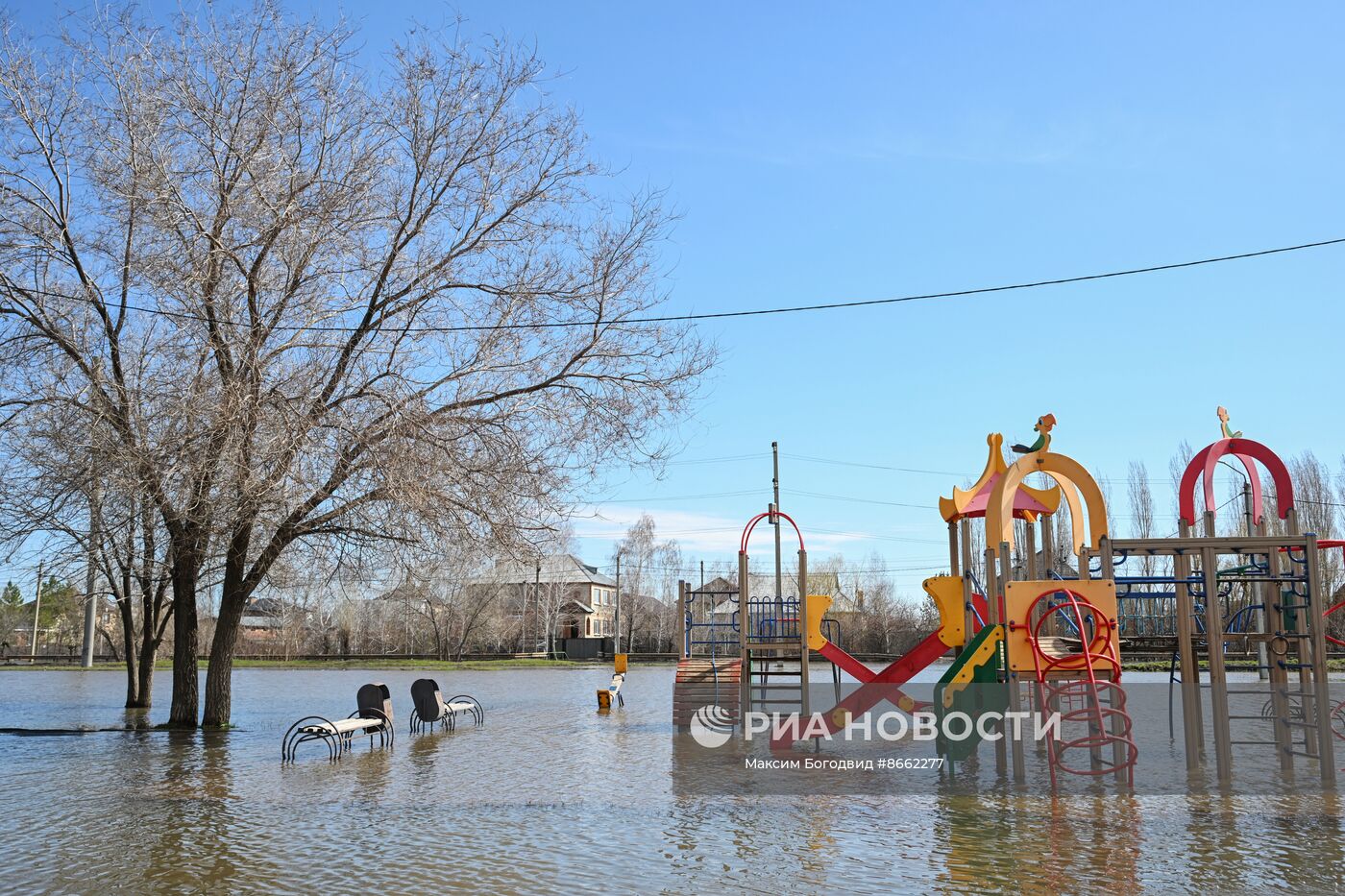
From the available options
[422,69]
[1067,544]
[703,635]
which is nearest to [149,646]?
[422,69]

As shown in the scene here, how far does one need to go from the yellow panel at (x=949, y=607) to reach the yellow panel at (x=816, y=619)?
165 centimetres

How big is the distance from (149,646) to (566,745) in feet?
42.7

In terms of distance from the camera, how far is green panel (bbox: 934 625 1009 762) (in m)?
11.9

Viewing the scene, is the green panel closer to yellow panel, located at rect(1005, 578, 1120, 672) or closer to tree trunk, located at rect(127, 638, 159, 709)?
yellow panel, located at rect(1005, 578, 1120, 672)

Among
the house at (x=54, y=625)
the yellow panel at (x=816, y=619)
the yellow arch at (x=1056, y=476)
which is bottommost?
the house at (x=54, y=625)

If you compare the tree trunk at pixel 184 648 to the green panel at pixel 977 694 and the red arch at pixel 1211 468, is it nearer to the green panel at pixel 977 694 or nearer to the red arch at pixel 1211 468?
the green panel at pixel 977 694

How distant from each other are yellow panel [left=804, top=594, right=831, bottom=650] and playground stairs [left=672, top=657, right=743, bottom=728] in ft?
4.18

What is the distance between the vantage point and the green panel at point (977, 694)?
1188 centimetres

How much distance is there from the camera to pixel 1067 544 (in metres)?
44.6

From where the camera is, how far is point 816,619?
16.0 meters

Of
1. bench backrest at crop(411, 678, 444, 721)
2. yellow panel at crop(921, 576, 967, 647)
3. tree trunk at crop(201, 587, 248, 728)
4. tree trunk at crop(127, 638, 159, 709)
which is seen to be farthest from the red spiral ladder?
tree trunk at crop(127, 638, 159, 709)

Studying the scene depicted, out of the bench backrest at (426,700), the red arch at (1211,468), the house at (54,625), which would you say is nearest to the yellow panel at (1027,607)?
the red arch at (1211,468)

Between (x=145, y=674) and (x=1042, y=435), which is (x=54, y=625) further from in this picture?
(x=1042, y=435)

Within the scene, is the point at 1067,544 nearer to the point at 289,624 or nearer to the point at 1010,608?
the point at 1010,608
